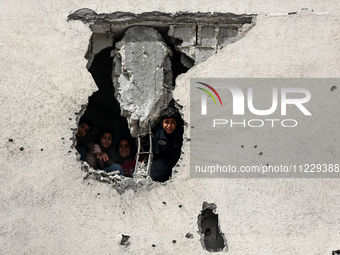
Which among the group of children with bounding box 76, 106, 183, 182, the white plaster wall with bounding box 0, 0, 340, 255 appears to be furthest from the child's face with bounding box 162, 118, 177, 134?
the white plaster wall with bounding box 0, 0, 340, 255

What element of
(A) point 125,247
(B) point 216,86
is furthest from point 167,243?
(B) point 216,86

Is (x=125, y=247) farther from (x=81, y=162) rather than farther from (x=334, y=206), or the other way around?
(x=334, y=206)

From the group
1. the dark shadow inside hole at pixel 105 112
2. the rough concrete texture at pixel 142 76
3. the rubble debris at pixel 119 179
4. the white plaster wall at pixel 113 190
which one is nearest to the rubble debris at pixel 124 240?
the white plaster wall at pixel 113 190

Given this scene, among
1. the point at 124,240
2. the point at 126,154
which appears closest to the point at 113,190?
the point at 124,240

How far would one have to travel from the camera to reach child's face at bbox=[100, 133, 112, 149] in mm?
8375

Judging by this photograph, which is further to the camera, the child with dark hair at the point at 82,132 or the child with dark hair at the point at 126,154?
the child with dark hair at the point at 126,154

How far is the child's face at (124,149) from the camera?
8398mm

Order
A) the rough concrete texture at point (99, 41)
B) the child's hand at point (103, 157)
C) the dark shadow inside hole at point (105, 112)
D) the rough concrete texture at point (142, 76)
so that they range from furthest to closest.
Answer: the dark shadow inside hole at point (105, 112), the child's hand at point (103, 157), the rough concrete texture at point (99, 41), the rough concrete texture at point (142, 76)

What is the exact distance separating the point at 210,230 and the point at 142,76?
4.61 ft

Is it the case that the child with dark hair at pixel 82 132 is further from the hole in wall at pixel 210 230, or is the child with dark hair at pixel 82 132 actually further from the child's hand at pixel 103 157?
the hole in wall at pixel 210 230

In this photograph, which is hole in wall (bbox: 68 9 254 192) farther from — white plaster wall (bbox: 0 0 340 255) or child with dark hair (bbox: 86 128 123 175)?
child with dark hair (bbox: 86 128 123 175)

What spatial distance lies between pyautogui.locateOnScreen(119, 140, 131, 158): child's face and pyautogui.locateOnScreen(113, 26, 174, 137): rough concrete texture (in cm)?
89

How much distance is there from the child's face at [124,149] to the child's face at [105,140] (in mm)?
113

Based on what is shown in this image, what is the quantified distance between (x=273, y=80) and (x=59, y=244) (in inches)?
→ 86.1
